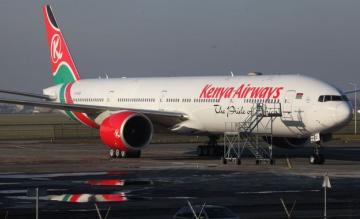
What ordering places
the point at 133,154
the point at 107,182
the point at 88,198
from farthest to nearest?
1. the point at 133,154
2. the point at 107,182
3. the point at 88,198

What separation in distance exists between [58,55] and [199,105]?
1529 centimetres

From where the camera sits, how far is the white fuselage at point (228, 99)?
127ft

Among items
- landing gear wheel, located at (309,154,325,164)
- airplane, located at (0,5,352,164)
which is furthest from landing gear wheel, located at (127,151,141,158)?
landing gear wheel, located at (309,154,325,164)

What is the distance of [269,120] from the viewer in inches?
1591

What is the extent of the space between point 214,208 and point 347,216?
4662 millimetres

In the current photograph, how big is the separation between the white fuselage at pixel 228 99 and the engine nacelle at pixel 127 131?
119 inches

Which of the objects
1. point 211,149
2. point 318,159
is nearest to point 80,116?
point 211,149

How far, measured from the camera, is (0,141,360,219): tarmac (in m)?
22.3

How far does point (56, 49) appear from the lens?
55969 millimetres

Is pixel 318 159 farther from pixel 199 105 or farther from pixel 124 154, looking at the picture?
pixel 124 154

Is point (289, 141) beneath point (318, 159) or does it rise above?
above

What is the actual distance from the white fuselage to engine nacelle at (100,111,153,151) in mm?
3029

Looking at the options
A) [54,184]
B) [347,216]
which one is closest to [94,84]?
[54,184]

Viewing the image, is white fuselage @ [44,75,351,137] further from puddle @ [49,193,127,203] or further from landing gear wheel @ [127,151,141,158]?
puddle @ [49,193,127,203]
